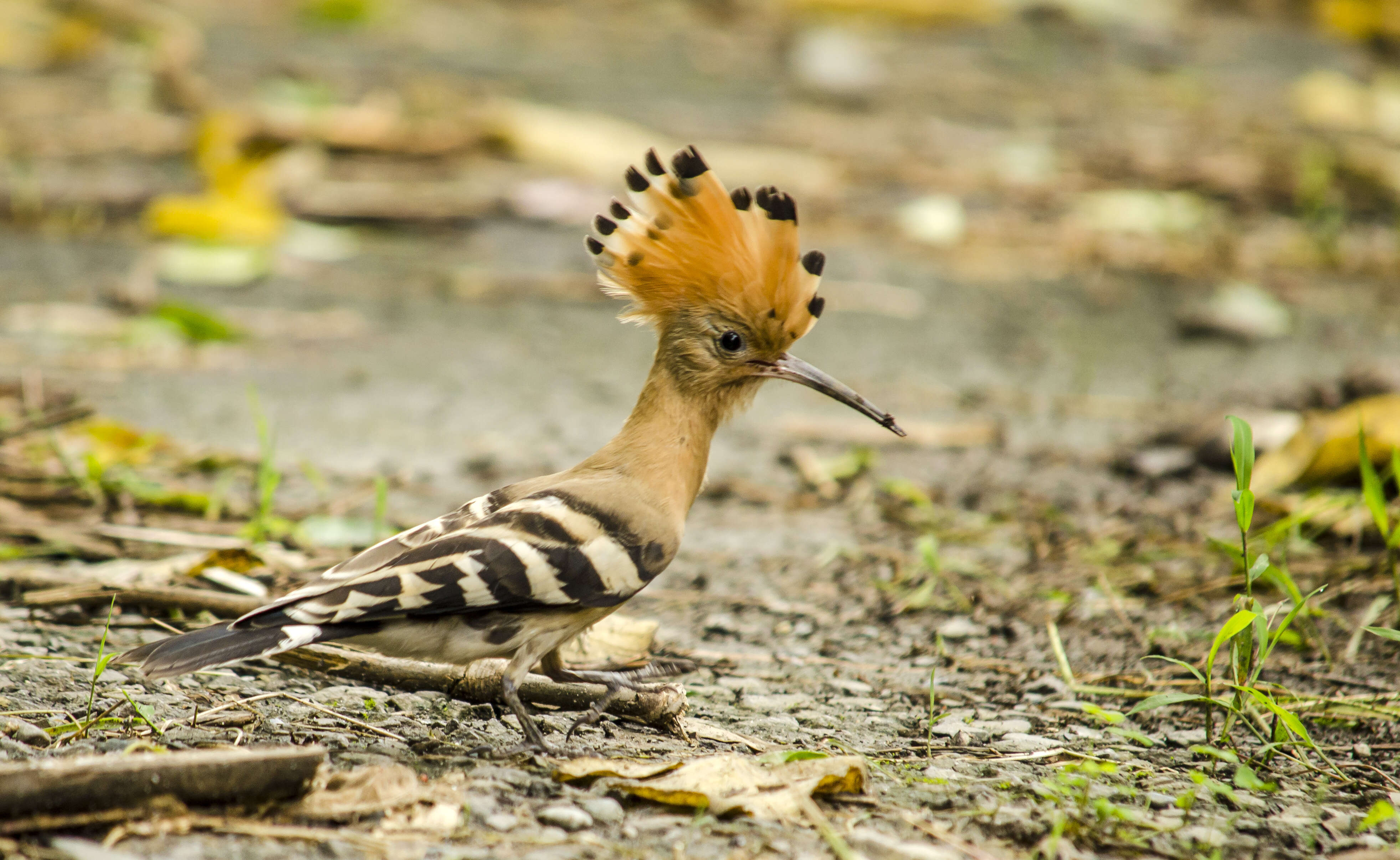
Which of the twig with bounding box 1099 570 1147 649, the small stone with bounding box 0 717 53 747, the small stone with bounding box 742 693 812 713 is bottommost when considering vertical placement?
the small stone with bounding box 0 717 53 747

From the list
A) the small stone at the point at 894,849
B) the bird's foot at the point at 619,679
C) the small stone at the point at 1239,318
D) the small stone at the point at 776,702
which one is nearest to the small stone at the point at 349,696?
the bird's foot at the point at 619,679

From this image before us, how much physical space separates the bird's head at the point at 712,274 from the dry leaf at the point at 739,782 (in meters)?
1.03

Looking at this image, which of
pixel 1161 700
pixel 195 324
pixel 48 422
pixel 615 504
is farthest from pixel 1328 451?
pixel 195 324

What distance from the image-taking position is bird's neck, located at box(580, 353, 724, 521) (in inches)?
120

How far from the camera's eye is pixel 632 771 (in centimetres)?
239

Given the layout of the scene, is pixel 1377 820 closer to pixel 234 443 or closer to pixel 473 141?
pixel 234 443

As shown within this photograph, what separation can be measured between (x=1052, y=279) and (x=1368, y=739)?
4.54 meters

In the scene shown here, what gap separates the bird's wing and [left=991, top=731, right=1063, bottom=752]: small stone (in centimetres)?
80

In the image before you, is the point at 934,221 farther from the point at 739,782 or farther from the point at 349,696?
the point at 739,782

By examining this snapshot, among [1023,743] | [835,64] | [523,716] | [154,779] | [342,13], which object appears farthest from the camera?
[342,13]

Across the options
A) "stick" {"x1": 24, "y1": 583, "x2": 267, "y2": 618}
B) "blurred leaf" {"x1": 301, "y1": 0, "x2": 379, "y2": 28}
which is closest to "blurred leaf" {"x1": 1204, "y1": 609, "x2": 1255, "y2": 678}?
"stick" {"x1": 24, "y1": 583, "x2": 267, "y2": 618}

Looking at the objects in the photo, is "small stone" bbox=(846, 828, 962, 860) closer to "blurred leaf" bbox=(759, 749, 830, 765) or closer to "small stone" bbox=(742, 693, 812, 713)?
"blurred leaf" bbox=(759, 749, 830, 765)

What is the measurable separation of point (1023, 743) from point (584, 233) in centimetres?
529

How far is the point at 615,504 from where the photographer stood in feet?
9.51
